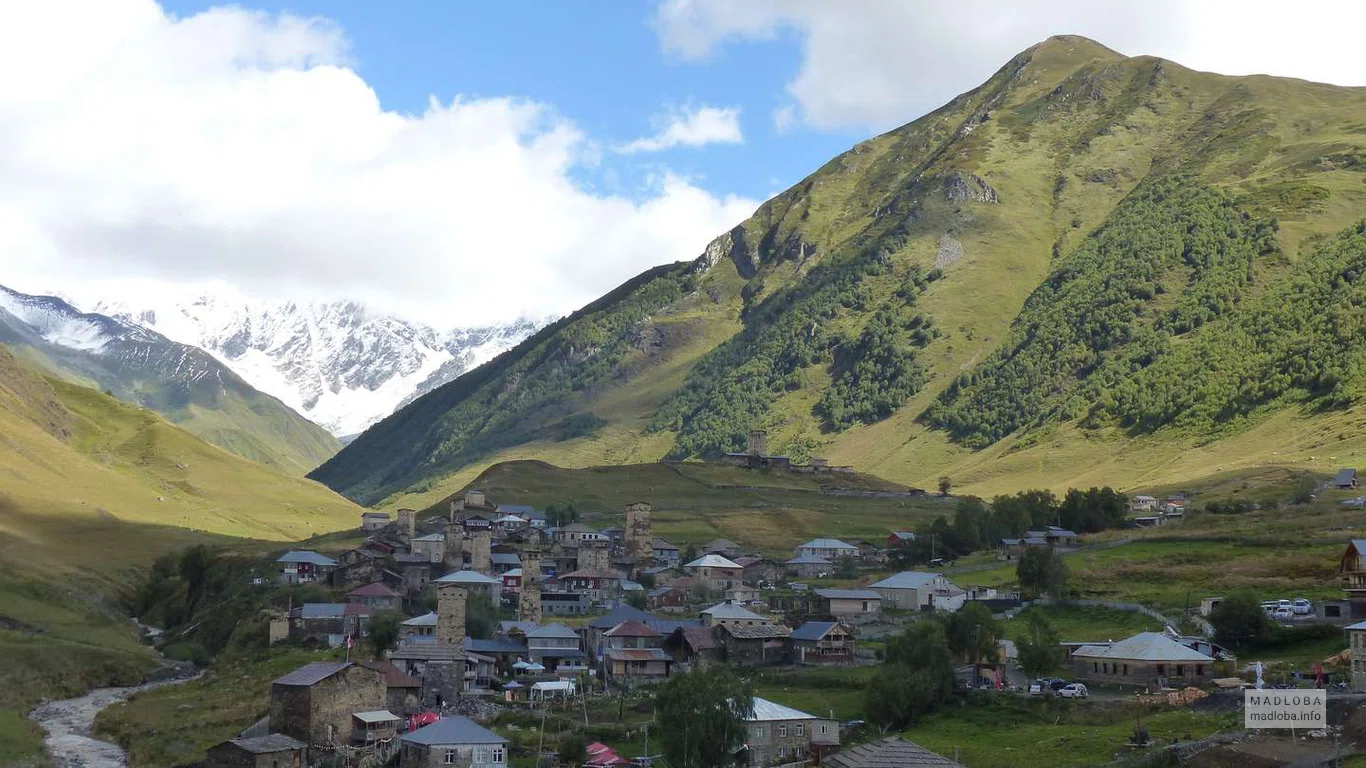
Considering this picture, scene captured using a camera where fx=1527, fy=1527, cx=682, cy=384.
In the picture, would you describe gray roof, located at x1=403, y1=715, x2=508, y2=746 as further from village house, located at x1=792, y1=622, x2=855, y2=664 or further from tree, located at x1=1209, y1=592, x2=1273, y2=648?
tree, located at x1=1209, y1=592, x2=1273, y2=648

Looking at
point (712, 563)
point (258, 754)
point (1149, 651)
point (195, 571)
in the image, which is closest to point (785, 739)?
point (1149, 651)

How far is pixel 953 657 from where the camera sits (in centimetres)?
7994

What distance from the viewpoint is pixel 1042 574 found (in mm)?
99875

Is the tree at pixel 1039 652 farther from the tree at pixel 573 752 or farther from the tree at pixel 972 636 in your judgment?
the tree at pixel 573 752

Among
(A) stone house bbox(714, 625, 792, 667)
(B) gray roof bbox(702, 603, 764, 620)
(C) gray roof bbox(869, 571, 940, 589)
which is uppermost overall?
(C) gray roof bbox(869, 571, 940, 589)

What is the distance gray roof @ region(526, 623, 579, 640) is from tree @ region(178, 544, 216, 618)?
5339cm

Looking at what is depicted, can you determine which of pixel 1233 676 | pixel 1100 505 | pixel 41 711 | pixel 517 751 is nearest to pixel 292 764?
pixel 517 751

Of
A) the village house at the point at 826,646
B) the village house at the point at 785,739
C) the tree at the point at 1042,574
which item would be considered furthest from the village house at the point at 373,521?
the village house at the point at 785,739

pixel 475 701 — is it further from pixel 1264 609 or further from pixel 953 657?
pixel 1264 609

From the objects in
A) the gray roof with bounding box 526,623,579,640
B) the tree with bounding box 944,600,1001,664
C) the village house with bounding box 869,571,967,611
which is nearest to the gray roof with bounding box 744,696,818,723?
the tree with bounding box 944,600,1001,664

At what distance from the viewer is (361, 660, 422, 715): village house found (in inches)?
3123

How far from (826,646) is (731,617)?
25.1ft

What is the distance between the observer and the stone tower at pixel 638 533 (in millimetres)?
136125

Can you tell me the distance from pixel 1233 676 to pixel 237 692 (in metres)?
56.2
